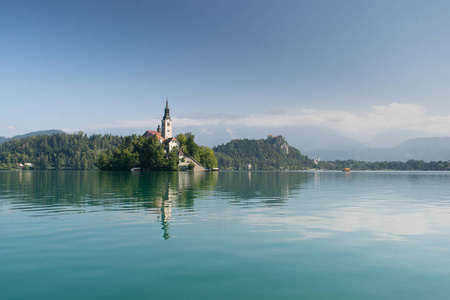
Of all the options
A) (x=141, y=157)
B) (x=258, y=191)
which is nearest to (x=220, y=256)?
(x=258, y=191)

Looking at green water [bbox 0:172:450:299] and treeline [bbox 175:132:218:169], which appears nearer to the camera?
green water [bbox 0:172:450:299]

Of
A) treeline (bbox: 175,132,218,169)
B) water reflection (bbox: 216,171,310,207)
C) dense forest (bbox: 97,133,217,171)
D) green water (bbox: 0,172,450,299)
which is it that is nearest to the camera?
green water (bbox: 0,172,450,299)

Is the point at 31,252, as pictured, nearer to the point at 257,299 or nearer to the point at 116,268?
the point at 116,268

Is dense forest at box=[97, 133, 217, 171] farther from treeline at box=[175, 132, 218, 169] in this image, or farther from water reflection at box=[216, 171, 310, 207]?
water reflection at box=[216, 171, 310, 207]

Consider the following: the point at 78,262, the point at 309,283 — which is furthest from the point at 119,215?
the point at 309,283

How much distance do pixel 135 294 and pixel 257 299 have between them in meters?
2.88

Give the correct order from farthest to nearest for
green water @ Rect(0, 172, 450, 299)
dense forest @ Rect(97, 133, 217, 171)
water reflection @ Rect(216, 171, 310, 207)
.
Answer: dense forest @ Rect(97, 133, 217, 171) → water reflection @ Rect(216, 171, 310, 207) → green water @ Rect(0, 172, 450, 299)

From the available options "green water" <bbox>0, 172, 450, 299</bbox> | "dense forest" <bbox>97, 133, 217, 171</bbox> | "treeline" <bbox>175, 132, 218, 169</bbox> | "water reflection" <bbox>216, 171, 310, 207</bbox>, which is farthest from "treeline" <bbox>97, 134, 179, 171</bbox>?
"green water" <bbox>0, 172, 450, 299</bbox>

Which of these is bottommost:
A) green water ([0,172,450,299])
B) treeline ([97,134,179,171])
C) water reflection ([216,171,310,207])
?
water reflection ([216,171,310,207])

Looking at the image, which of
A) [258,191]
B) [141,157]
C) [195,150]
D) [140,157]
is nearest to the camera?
[258,191]

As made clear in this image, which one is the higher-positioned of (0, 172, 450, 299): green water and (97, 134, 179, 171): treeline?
(97, 134, 179, 171): treeline

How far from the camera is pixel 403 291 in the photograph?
812 centimetres

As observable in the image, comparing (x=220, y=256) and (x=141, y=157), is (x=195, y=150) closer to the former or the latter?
(x=141, y=157)

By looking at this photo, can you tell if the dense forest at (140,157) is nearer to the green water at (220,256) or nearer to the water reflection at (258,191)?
the water reflection at (258,191)
